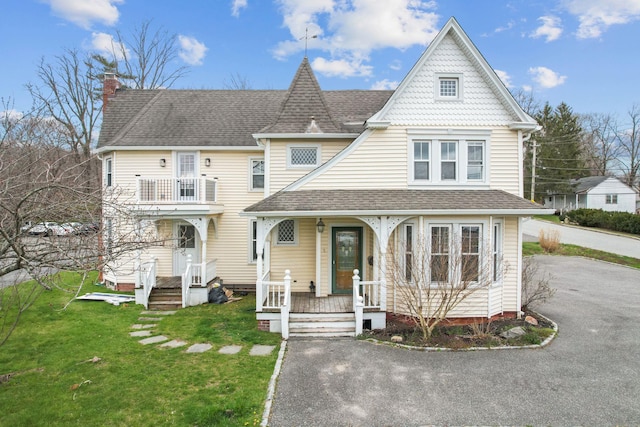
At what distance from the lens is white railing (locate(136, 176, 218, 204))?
13312 millimetres

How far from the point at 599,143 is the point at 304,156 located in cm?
6039

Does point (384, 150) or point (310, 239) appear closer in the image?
point (384, 150)

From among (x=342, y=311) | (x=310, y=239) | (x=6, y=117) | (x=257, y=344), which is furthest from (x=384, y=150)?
(x=6, y=117)

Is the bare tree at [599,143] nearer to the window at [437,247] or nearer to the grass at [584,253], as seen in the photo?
the grass at [584,253]

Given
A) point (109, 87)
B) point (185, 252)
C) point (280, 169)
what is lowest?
point (185, 252)

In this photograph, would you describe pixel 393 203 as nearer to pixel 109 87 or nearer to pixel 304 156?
pixel 304 156

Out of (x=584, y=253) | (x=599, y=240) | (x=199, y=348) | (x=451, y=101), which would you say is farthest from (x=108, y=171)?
(x=599, y=240)

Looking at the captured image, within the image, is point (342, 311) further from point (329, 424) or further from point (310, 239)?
point (329, 424)

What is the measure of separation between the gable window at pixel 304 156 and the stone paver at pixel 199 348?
21.0 feet

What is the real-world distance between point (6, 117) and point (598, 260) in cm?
2692

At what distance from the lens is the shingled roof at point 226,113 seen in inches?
495

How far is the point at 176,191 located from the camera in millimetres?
13805

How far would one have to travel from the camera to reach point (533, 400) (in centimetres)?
625

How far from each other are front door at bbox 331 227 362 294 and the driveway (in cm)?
283
